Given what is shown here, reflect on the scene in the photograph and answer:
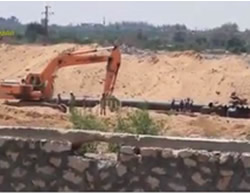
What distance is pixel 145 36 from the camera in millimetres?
84625

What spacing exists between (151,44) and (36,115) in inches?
1649

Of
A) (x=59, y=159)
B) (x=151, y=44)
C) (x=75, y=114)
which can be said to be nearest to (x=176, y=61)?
(x=151, y=44)

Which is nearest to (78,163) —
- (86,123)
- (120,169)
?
(120,169)

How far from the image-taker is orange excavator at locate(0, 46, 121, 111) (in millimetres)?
27297

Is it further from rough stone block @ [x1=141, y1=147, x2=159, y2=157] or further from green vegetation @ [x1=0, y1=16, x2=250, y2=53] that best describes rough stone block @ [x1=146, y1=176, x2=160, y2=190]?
green vegetation @ [x1=0, y1=16, x2=250, y2=53]

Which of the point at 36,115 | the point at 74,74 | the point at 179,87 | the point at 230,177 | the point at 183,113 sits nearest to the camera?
the point at 230,177

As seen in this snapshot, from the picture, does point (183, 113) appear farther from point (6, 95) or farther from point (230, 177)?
point (230, 177)

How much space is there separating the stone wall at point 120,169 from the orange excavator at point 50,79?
Answer: 18354 millimetres

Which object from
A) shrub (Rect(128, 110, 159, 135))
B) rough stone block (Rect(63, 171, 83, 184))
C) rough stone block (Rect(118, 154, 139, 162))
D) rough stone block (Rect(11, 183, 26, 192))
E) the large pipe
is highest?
rough stone block (Rect(118, 154, 139, 162))

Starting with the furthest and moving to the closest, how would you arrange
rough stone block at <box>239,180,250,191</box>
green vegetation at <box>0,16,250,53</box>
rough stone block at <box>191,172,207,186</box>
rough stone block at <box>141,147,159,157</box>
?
green vegetation at <box>0,16,250,53</box> < rough stone block at <box>141,147,159,157</box> < rough stone block at <box>191,172,207,186</box> < rough stone block at <box>239,180,250,191</box>

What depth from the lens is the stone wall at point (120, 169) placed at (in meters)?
8.09

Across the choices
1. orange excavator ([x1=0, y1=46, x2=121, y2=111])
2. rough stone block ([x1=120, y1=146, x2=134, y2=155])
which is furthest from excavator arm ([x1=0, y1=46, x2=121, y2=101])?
rough stone block ([x1=120, y1=146, x2=134, y2=155])

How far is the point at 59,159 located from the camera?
27.6 feet

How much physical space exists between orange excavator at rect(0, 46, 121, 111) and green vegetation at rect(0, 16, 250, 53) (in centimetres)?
2998
